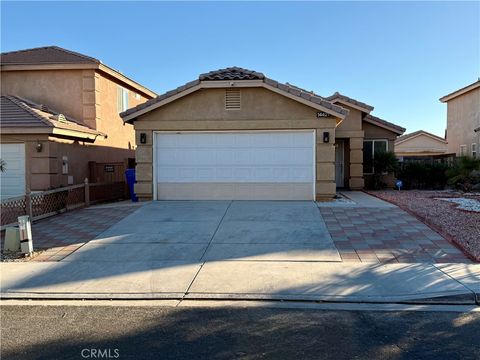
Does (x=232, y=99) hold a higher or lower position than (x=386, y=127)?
higher

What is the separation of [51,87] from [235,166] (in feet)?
29.5

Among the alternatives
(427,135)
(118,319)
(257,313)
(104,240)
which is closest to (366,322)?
(257,313)

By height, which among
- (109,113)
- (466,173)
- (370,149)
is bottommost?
(466,173)

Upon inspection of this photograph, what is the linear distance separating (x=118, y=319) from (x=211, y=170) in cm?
862

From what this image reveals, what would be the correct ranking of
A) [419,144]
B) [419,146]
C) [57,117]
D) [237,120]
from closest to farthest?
[237,120] → [57,117] → [419,146] → [419,144]

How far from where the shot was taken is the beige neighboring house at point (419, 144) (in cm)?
4003

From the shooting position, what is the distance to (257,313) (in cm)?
532

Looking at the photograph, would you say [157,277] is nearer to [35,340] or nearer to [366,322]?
[35,340]

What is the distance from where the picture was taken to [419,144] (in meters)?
41.2

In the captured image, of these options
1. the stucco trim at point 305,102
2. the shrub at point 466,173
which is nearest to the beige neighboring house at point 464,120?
the shrub at point 466,173

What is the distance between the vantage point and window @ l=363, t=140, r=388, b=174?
18434mm

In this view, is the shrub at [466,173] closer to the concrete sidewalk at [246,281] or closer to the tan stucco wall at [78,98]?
the concrete sidewalk at [246,281]

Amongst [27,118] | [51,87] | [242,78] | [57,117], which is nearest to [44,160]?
[27,118]

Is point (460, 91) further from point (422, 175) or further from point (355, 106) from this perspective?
point (355, 106)
